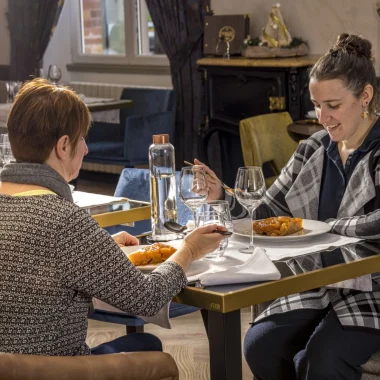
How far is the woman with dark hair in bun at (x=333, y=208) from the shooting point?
2.35 meters

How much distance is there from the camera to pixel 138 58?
25.9 ft

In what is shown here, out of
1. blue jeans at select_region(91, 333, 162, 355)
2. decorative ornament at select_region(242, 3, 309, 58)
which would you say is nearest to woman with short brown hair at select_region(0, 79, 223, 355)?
blue jeans at select_region(91, 333, 162, 355)

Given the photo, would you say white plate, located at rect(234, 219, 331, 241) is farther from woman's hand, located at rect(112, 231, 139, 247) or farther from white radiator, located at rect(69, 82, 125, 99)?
white radiator, located at rect(69, 82, 125, 99)

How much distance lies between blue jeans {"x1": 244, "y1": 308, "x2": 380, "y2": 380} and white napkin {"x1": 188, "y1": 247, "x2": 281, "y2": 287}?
12.2 inches

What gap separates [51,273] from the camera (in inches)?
71.7

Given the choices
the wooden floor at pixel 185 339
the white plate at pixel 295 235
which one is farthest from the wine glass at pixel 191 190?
the wooden floor at pixel 185 339

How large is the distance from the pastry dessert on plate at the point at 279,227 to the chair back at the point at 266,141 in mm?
2138

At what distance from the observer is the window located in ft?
25.7

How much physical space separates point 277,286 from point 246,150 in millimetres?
2649

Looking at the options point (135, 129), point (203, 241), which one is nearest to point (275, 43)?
point (135, 129)

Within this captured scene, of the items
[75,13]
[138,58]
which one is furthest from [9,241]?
[75,13]

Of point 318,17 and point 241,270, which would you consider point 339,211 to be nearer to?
point 241,270

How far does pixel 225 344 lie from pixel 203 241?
0.28 metres

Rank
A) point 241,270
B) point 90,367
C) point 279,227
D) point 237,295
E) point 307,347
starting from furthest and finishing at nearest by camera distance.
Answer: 1. point 279,227
2. point 307,347
3. point 241,270
4. point 237,295
5. point 90,367
